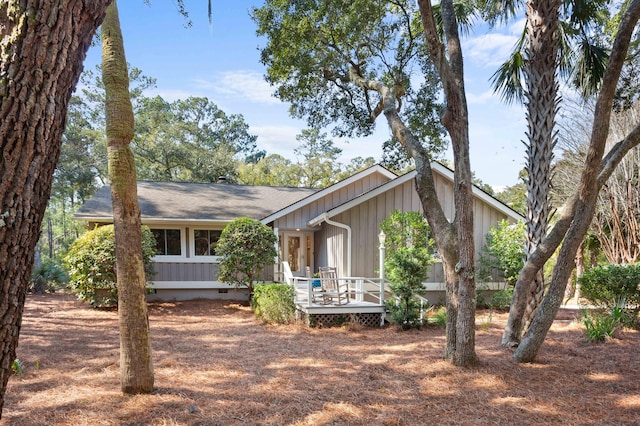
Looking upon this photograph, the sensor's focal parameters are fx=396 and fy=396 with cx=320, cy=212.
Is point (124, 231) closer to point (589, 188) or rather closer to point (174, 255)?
point (589, 188)

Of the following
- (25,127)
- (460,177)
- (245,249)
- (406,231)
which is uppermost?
(460,177)

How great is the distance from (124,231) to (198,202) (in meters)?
10.6

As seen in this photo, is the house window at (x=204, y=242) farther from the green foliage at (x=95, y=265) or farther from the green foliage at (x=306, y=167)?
the green foliage at (x=306, y=167)

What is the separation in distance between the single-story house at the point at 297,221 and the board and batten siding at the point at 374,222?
0.03 metres

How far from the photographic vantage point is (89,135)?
23.7 metres

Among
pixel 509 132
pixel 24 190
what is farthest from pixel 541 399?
pixel 509 132

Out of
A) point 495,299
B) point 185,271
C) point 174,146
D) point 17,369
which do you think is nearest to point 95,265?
point 185,271

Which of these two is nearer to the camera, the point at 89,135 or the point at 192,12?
the point at 192,12

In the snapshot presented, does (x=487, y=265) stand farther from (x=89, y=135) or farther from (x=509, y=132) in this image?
(x=89, y=135)

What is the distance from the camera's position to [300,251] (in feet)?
47.8

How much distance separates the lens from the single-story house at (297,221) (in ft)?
39.3

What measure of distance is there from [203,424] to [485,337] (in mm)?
6066

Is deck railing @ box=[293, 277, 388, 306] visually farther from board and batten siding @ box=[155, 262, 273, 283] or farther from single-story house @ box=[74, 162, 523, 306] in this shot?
board and batten siding @ box=[155, 262, 273, 283]

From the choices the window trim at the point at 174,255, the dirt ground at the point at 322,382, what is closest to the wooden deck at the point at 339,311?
the dirt ground at the point at 322,382
